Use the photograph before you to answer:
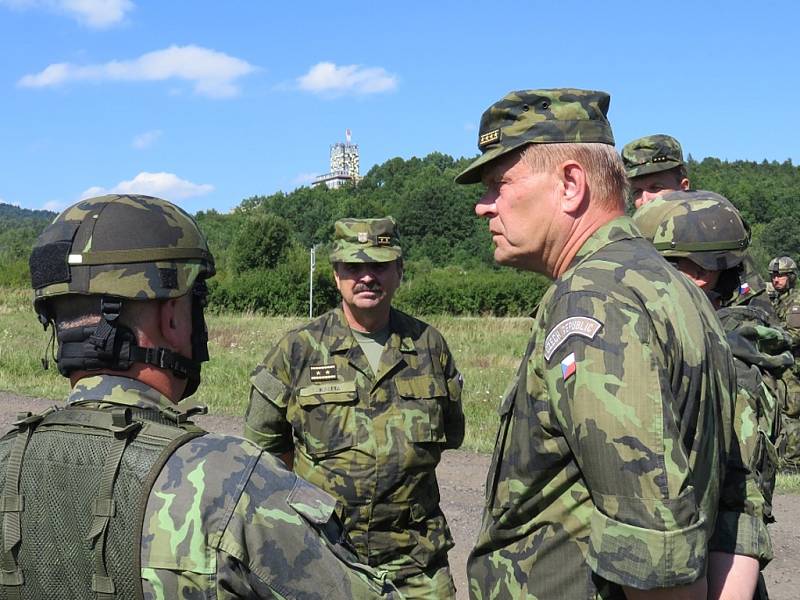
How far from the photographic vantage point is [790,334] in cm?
922

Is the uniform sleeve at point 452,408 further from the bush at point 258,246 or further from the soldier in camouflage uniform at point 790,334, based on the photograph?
the bush at point 258,246

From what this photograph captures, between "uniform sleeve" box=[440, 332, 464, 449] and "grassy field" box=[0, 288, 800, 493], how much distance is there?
4.61 meters

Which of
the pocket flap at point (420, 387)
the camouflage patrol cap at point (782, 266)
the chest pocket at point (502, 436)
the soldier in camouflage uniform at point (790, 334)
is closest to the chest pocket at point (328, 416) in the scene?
the pocket flap at point (420, 387)

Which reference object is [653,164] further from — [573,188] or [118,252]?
[118,252]

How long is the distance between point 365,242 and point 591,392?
2.84 metres

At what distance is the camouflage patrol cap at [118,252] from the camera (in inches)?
73.3

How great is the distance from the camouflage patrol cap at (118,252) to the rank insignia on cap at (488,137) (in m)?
0.79

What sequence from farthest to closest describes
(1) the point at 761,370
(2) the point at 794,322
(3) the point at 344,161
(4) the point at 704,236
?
(3) the point at 344,161
(2) the point at 794,322
(4) the point at 704,236
(1) the point at 761,370

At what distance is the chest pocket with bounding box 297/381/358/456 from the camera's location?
3.96 metres

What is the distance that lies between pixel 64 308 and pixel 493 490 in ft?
3.69

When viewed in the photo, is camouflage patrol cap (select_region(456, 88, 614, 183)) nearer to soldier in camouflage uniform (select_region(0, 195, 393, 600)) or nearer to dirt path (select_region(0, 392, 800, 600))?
soldier in camouflage uniform (select_region(0, 195, 393, 600))

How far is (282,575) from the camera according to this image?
1.62 metres

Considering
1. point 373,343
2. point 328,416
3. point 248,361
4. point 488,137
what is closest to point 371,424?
point 328,416

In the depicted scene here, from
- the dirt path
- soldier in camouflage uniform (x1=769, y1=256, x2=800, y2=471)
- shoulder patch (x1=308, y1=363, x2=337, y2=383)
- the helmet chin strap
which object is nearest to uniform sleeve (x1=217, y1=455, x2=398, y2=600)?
the helmet chin strap
